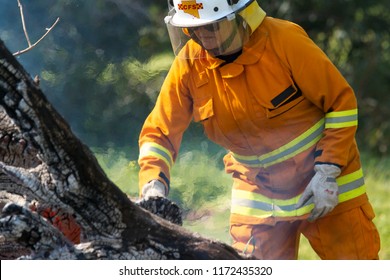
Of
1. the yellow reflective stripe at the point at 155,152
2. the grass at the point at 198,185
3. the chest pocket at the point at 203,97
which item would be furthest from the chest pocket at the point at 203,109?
the grass at the point at 198,185

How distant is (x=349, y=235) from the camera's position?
3412 mm

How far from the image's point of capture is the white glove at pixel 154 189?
3.32m

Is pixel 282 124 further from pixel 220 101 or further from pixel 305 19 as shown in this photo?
pixel 305 19

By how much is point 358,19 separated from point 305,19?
0.23 metres

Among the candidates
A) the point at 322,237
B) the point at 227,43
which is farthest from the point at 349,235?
the point at 227,43

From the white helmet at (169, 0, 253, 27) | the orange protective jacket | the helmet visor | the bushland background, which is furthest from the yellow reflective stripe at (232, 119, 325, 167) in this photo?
the white helmet at (169, 0, 253, 27)

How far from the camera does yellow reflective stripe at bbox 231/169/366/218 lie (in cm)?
340

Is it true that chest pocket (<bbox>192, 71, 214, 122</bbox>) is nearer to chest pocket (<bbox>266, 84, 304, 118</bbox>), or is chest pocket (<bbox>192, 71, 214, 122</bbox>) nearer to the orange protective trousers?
chest pocket (<bbox>266, 84, 304, 118</bbox>)

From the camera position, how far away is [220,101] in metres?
3.34

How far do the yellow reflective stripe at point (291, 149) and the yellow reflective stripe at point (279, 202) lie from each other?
5.2 inches

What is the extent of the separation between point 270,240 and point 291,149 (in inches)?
13.5

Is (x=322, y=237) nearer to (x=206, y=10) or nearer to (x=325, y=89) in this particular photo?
(x=325, y=89)

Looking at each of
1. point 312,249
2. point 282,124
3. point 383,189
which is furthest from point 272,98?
point 383,189

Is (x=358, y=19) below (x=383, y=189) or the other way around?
the other way around
